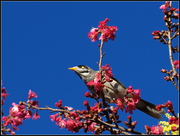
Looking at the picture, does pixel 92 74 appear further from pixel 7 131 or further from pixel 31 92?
pixel 7 131

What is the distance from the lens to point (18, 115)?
4.84 m

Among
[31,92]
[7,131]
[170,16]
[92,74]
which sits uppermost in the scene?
[92,74]

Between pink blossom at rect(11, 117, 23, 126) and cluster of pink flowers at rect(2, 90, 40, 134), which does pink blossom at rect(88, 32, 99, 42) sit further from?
pink blossom at rect(11, 117, 23, 126)

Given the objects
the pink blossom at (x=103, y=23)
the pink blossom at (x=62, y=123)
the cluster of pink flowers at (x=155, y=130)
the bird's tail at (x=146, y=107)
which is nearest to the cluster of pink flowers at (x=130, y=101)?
the cluster of pink flowers at (x=155, y=130)

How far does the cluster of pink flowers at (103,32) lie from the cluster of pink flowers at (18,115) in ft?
5.62

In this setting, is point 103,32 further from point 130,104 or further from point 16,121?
point 16,121

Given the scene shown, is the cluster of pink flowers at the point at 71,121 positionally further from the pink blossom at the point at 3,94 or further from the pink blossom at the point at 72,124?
the pink blossom at the point at 3,94

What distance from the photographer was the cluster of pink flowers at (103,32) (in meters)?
5.05

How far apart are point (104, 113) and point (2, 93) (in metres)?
2.18

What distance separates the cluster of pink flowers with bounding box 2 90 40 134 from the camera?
4.82 meters

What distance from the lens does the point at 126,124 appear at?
175 inches

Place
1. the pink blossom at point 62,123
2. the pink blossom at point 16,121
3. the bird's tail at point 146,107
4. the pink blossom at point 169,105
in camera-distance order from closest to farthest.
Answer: the pink blossom at point 169,105
the pink blossom at point 62,123
the pink blossom at point 16,121
the bird's tail at point 146,107

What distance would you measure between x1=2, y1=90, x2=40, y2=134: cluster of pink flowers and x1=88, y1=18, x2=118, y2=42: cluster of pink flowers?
1.71 m

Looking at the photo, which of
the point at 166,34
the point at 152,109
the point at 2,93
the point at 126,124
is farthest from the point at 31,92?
the point at 152,109
